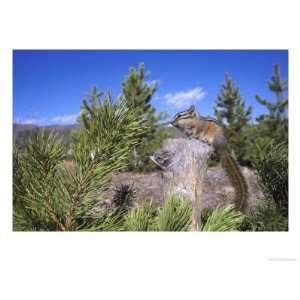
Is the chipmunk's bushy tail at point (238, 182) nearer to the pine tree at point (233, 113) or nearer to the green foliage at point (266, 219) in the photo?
the green foliage at point (266, 219)

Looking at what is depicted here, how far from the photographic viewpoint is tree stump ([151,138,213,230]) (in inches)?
53.2

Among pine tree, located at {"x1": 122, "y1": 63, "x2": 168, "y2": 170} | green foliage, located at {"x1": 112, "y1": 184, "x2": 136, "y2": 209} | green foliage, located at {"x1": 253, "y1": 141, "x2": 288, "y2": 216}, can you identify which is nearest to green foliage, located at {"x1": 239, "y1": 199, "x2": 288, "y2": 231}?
green foliage, located at {"x1": 253, "y1": 141, "x2": 288, "y2": 216}

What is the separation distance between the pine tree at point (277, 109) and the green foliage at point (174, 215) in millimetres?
873

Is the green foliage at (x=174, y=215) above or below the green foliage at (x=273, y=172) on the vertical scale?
below

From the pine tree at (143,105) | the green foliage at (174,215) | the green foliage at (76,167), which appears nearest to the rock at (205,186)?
the pine tree at (143,105)

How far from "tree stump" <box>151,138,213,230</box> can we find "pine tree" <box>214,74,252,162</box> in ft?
2.03

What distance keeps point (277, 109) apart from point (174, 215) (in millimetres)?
967

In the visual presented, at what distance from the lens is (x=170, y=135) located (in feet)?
6.80

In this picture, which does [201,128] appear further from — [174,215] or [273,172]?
[174,215]

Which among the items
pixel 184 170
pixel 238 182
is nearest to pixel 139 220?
pixel 184 170

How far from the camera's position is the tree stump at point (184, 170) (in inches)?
53.2

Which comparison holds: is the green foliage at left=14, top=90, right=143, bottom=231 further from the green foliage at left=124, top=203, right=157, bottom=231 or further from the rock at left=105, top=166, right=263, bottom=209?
the rock at left=105, top=166, right=263, bottom=209
